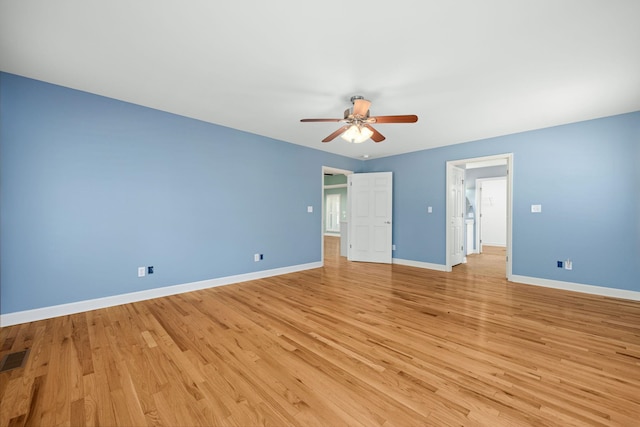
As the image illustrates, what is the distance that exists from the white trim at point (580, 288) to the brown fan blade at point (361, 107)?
3978 mm

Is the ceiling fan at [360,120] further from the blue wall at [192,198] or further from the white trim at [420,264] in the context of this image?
the white trim at [420,264]

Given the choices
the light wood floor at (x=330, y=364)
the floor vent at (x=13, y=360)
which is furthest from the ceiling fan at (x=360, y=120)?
the floor vent at (x=13, y=360)

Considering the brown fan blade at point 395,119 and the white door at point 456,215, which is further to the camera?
the white door at point 456,215

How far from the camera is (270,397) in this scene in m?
1.60

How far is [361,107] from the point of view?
2746mm

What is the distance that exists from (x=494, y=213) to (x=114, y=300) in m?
10.5

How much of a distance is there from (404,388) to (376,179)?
484cm

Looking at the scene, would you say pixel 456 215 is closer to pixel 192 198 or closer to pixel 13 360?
pixel 192 198

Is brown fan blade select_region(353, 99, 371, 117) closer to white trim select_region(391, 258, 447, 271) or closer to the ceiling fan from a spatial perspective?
the ceiling fan

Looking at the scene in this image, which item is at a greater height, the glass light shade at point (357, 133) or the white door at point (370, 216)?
the glass light shade at point (357, 133)

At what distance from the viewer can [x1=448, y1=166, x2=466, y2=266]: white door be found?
5.28 metres

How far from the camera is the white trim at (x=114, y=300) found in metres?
2.63

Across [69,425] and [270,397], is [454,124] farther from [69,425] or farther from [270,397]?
[69,425]

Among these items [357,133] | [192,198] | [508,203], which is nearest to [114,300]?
[192,198]
